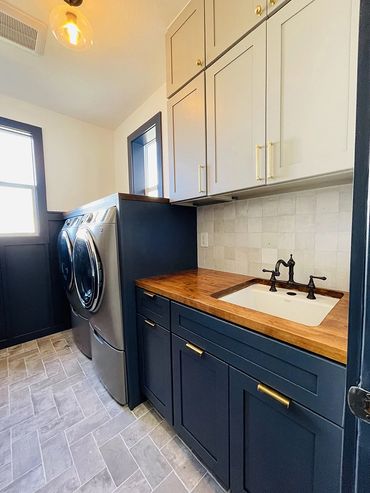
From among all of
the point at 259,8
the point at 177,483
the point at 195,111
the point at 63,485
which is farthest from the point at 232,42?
the point at 63,485

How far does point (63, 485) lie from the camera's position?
3.49 feet

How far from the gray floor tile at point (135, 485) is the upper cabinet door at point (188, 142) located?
159 centimetres

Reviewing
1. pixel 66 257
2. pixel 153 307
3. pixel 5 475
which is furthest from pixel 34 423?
pixel 66 257

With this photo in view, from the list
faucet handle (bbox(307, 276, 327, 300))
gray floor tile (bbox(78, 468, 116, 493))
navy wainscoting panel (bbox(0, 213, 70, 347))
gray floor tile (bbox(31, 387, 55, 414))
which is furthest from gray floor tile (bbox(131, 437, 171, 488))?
navy wainscoting panel (bbox(0, 213, 70, 347))

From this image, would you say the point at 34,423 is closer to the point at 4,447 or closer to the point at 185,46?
the point at 4,447

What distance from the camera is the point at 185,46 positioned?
1.38m

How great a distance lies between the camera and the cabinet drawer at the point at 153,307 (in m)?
1.22

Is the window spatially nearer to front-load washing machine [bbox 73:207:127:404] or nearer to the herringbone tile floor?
front-load washing machine [bbox 73:207:127:404]

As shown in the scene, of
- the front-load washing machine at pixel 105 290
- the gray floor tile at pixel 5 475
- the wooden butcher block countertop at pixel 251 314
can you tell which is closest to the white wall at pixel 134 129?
the front-load washing machine at pixel 105 290

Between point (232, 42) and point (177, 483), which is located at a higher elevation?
point (232, 42)

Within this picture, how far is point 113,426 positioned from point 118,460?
9.4 inches

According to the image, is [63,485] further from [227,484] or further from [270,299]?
[270,299]

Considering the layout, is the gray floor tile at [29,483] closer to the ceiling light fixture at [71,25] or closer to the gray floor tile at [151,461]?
the gray floor tile at [151,461]

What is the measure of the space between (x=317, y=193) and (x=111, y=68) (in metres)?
2.01
